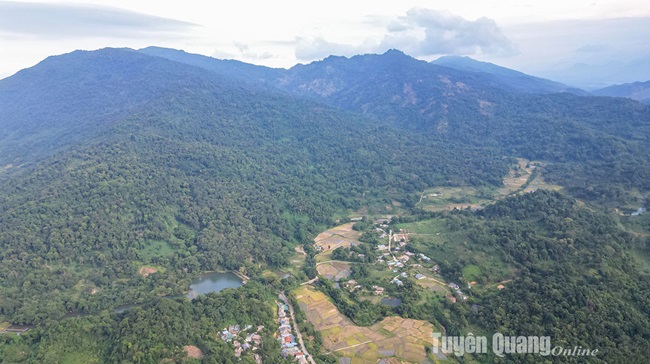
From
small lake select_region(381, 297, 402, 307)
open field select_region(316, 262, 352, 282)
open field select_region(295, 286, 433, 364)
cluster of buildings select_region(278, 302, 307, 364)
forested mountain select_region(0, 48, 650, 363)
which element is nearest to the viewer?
cluster of buildings select_region(278, 302, 307, 364)

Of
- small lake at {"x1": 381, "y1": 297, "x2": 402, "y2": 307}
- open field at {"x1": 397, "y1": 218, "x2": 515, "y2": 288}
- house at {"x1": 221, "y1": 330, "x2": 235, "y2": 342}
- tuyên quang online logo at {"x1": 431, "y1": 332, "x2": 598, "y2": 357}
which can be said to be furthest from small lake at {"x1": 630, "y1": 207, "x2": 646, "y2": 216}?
house at {"x1": 221, "y1": 330, "x2": 235, "y2": 342}

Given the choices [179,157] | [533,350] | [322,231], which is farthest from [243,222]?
[533,350]

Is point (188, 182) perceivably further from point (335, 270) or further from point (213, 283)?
point (335, 270)

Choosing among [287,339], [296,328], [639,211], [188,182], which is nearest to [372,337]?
[296,328]

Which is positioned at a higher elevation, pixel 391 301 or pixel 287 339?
pixel 287 339

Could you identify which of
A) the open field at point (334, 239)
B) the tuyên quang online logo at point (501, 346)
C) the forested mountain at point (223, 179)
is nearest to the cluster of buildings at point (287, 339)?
the forested mountain at point (223, 179)

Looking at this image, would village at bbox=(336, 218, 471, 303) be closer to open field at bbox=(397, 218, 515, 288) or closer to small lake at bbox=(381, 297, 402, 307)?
open field at bbox=(397, 218, 515, 288)
